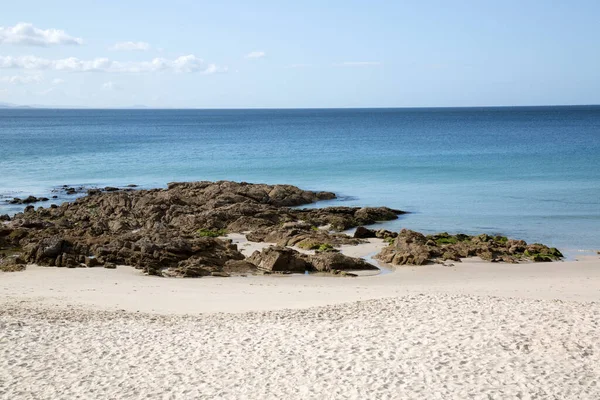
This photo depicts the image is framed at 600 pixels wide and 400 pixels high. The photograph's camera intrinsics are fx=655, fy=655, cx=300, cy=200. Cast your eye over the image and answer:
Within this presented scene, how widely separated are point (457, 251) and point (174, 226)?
12339 mm

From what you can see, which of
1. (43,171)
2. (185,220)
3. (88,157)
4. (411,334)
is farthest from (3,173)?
(411,334)

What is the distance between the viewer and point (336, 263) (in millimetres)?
21000

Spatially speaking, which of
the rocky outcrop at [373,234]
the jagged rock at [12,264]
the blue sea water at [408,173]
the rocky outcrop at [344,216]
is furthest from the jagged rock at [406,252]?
the jagged rock at [12,264]

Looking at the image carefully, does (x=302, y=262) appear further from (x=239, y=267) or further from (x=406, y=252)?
(x=406, y=252)

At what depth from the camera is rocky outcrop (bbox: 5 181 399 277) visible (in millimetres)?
21141

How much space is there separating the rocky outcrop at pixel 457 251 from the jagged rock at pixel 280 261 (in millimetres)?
3220

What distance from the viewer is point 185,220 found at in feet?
94.9

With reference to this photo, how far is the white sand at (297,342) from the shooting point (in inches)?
427

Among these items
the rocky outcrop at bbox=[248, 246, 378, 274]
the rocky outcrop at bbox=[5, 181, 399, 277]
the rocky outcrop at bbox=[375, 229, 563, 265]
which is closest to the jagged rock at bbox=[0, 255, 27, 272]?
the rocky outcrop at bbox=[5, 181, 399, 277]

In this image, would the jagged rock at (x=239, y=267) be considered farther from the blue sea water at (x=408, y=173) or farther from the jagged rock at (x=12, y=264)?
the blue sea water at (x=408, y=173)

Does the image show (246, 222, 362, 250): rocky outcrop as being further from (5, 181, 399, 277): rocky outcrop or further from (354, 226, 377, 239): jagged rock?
(354, 226, 377, 239): jagged rock

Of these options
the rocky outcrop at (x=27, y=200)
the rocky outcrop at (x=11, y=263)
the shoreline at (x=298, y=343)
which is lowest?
→ the rocky outcrop at (x=27, y=200)

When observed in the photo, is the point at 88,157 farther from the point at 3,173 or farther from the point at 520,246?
the point at 520,246

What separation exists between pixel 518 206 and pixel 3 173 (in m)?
40.5
